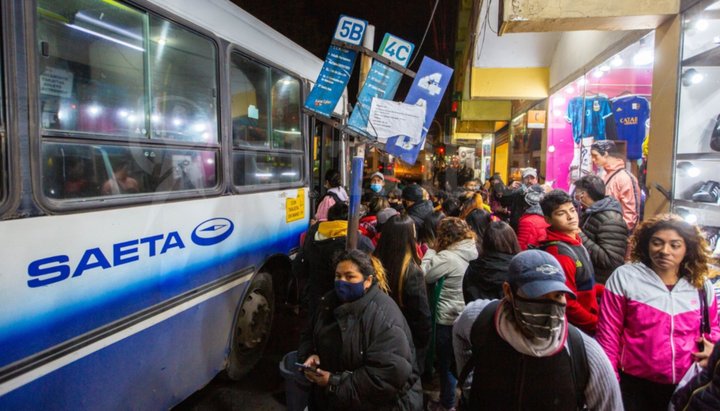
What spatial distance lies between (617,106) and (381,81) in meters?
4.73

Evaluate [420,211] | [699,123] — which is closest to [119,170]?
[420,211]

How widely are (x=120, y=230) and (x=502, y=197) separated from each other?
5.82 m

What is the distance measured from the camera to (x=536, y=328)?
5.69ft

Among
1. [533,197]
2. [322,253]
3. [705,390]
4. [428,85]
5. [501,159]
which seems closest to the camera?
[705,390]

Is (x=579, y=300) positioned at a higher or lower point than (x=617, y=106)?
lower

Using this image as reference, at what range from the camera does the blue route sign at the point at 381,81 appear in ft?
11.5

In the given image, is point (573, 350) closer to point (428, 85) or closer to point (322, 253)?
point (322, 253)

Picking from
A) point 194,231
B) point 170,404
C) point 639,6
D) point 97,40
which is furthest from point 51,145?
point 639,6

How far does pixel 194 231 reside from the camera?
3318 millimetres

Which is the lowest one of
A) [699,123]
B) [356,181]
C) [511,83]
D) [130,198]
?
[130,198]

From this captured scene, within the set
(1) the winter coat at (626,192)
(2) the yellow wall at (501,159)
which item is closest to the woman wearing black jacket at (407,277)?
(1) the winter coat at (626,192)

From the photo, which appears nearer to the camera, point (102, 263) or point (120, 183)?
point (102, 263)

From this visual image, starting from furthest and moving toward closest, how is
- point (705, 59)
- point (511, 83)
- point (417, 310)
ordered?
point (511, 83)
point (705, 59)
point (417, 310)

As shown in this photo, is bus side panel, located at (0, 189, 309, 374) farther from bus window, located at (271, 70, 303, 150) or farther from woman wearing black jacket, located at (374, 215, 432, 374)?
woman wearing black jacket, located at (374, 215, 432, 374)
